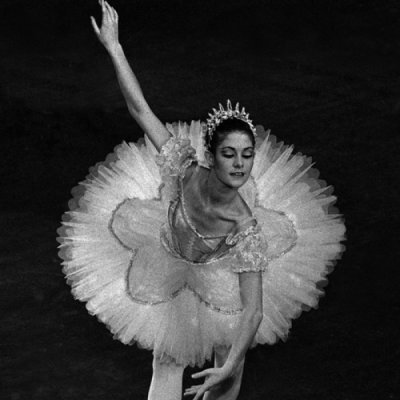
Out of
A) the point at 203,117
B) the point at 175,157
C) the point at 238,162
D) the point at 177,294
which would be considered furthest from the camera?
the point at 203,117

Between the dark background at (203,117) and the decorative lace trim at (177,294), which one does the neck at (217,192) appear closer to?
the decorative lace trim at (177,294)

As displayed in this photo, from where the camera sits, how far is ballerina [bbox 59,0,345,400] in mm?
3471

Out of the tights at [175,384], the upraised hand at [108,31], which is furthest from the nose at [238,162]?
the tights at [175,384]

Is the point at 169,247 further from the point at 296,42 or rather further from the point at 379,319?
the point at 296,42

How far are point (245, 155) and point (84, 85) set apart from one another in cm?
204

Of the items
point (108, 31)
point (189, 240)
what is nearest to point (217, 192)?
point (189, 240)

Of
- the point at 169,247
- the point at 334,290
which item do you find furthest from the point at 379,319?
the point at 169,247

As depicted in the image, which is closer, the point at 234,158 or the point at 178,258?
the point at 234,158

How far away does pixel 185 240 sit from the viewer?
3.57m

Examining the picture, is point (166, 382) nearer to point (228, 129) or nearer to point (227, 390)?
point (227, 390)

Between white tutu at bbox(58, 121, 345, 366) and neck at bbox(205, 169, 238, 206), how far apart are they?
20 cm

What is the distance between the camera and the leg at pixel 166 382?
3.60 meters

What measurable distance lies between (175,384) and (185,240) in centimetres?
40

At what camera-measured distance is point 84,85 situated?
5.26 meters
